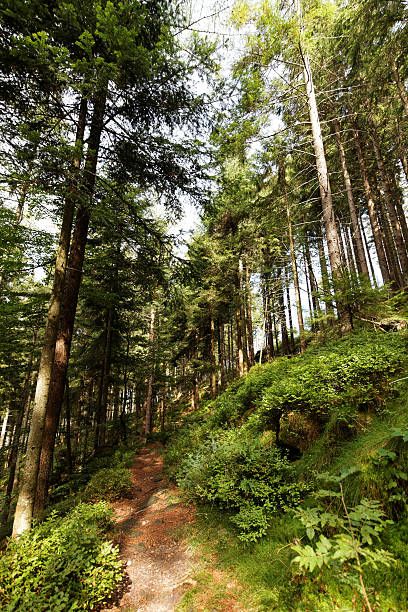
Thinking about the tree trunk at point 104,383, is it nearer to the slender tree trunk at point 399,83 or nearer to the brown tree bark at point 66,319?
the brown tree bark at point 66,319

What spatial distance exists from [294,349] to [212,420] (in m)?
13.0

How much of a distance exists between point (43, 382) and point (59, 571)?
3004 mm

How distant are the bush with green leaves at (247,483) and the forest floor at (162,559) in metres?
0.67

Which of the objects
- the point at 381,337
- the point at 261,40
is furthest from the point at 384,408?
the point at 261,40

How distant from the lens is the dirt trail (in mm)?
3980

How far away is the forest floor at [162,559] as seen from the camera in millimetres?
3770

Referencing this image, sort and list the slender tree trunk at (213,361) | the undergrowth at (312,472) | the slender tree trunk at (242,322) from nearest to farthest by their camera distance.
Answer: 1. the undergrowth at (312,472)
2. the slender tree trunk at (242,322)
3. the slender tree trunk at (213,361)

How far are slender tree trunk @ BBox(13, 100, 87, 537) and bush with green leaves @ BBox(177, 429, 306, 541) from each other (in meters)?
3.12

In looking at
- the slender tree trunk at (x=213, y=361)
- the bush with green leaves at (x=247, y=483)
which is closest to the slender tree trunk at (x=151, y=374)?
the slender tree trunk at (x=213, y=361)

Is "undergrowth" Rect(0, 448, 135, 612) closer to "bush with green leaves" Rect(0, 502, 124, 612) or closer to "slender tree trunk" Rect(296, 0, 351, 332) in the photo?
"bush with green leaves" Rect(0, 502, 124, 612)

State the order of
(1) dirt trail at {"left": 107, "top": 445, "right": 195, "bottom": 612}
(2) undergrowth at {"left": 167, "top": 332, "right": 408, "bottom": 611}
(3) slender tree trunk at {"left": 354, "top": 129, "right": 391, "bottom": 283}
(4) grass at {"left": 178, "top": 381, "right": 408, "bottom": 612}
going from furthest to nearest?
(3) slender tree trunk at {"left": 354, "top": 129, "right": 391, "bottom": 283} < (1) dirt trail at {"left": 107, "top": 445, "right": 195, "bottom": 612} < (2) undergrowth at {"left": 167, "top": 332, "right": 408, "bottom": 611} < (4) grass at {"left": 178, "top": 381, "right": 408, "bottom": 612}

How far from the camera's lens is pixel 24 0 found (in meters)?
4.63

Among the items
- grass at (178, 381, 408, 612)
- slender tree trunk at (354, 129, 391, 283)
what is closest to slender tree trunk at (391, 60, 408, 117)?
slender tree trunk at (354, 129, 391, 283)

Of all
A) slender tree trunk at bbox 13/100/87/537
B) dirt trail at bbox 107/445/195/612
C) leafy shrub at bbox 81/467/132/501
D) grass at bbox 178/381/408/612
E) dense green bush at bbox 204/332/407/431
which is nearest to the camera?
grass at bbox 178/381/408/612
